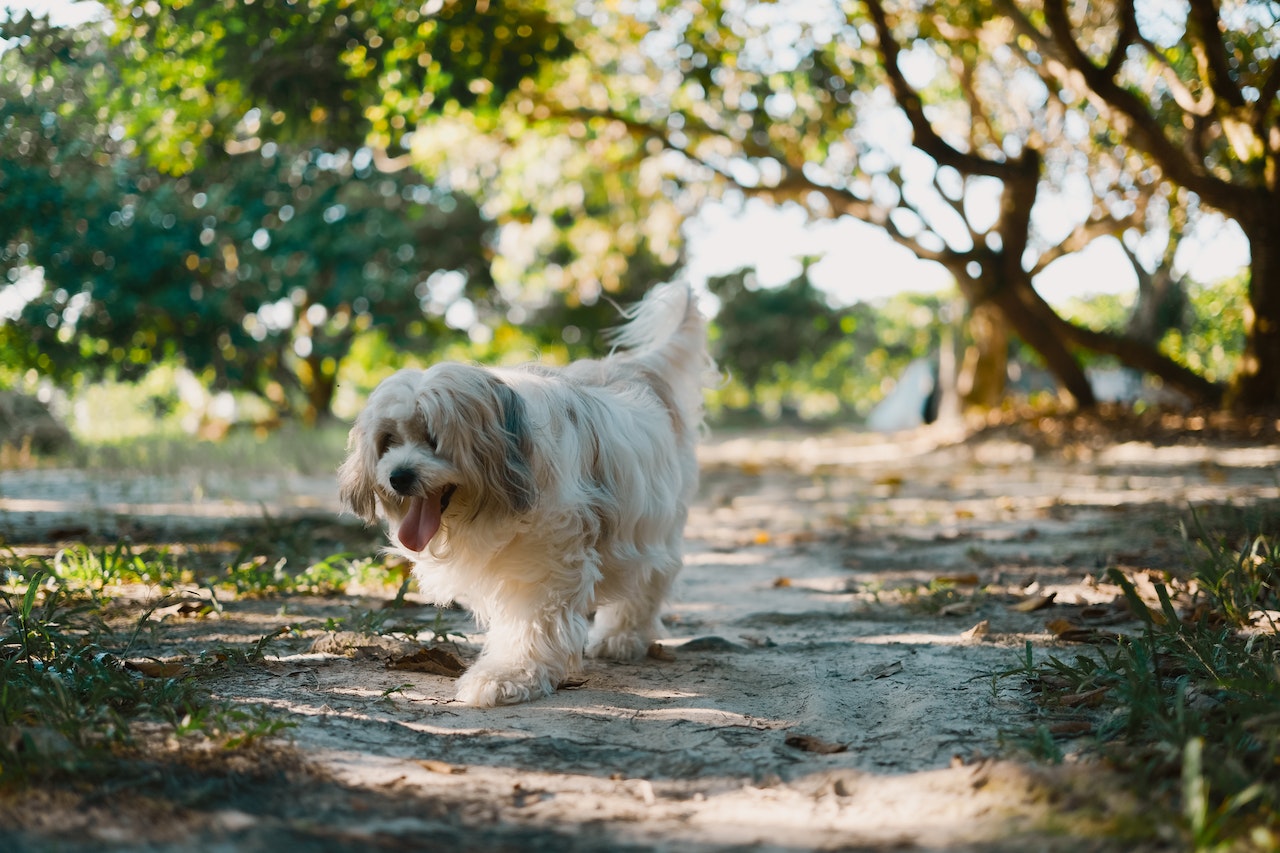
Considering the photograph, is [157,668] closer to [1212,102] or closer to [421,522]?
[421,522]

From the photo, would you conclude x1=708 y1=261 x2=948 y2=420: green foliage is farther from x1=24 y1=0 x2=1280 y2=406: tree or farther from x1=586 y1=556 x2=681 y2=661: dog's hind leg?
x1=586 y1=556 x2=681 y2=661: dog's hind leg

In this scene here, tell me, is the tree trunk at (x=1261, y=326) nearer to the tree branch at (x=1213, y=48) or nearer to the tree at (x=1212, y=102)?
the tree at (x=1212, y=102)

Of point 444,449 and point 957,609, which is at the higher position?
point 444,449

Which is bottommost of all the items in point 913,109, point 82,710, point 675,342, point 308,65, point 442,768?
point 442,768

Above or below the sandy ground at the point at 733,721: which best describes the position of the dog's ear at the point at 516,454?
above

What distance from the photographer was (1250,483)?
8086 millimetres

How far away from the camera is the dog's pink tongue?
11.7 feet

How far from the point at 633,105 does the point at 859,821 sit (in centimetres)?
1369

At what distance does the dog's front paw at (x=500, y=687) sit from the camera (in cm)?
341

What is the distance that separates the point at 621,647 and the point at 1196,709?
2.14 m

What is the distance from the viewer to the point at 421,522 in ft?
11.7

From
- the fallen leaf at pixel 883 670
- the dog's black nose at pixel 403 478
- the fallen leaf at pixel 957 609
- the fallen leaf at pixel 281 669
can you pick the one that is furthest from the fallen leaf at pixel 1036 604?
the fallen leaf at pixel 281 669

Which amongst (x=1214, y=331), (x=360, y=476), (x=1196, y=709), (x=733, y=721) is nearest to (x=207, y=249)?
(x=360, y=476)

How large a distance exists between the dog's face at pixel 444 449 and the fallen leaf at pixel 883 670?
1396 mm
